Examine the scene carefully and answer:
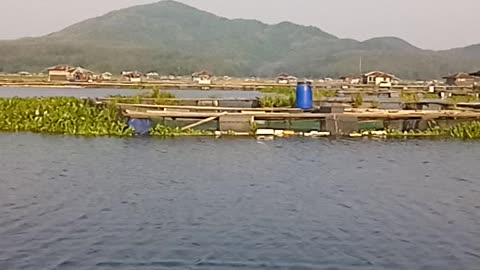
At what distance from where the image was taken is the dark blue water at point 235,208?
9305 mm

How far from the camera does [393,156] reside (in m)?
20.2

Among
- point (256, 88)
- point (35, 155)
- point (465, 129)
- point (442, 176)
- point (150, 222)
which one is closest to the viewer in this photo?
point (150, 222)

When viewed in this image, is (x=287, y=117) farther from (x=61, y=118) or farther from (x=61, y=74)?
(x=61, y=74)

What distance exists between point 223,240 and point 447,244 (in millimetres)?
3108

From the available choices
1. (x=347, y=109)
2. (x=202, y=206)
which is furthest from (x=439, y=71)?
(x=202, y=206)

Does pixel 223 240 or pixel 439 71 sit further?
pixel 439 71

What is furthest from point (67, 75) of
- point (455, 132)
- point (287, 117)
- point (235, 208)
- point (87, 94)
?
point (235, 208)

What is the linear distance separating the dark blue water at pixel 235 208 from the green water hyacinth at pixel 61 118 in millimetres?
3610

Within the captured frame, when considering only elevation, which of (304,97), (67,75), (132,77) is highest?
(67,75)

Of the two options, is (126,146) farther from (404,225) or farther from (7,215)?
(404,225)

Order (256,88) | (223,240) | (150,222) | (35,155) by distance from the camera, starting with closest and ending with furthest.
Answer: (223,240) → (150,222) → (35,155) → (256,88)

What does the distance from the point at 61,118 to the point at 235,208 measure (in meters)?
14.3

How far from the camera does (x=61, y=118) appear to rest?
2506cm

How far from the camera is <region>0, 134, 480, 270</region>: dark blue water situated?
9305 mm
